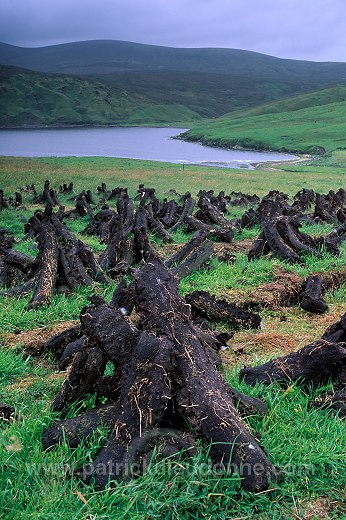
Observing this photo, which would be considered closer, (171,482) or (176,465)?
(171,482)

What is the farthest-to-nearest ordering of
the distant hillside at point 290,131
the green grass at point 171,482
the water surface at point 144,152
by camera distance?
the distant hillside at point 290,131 → the water surface at point 144,152 → the green grass at point 171,482

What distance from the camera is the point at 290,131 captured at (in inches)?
4523

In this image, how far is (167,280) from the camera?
5.50m

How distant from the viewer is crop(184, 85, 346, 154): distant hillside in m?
98.4

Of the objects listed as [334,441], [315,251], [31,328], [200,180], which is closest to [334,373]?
[334,441]

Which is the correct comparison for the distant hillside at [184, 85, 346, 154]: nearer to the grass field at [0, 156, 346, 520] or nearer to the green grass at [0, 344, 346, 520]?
the grass field at [0, 156, 346, 520]

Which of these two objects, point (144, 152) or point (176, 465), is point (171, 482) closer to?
point (176, 465)

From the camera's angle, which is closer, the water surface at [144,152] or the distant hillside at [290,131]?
the water surface at [144,152]

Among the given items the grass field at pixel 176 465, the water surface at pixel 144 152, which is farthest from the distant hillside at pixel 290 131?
the grass field at pixel 176 465

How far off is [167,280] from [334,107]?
5753 inches

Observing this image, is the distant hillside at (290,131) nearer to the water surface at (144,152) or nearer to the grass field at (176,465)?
the water surface at (144,152)

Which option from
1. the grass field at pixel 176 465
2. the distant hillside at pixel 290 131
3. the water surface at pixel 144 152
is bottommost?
the grass field at pixel 176 465

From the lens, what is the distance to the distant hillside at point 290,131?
98438 mm

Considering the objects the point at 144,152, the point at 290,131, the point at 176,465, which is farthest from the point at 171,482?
the point at 290,131
